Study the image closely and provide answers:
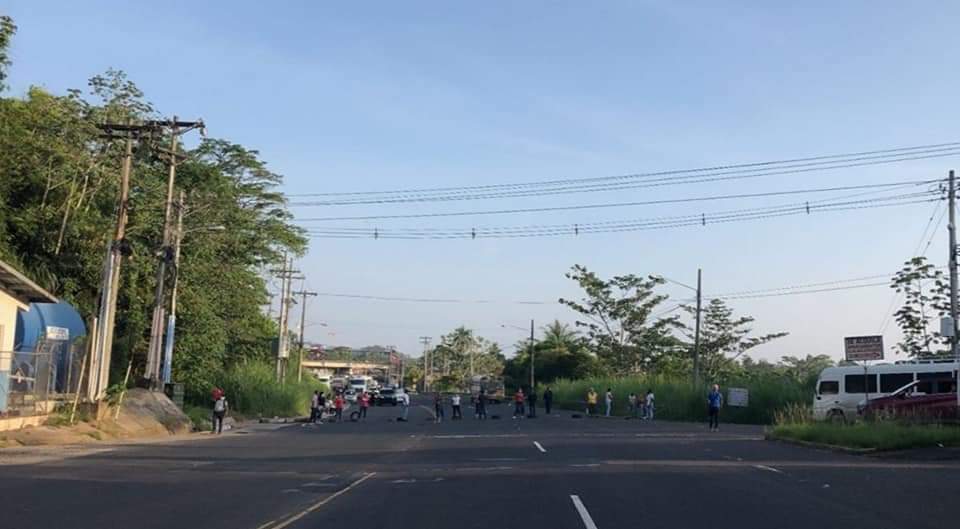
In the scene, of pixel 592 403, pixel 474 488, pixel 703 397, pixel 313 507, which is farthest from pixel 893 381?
pixel 313 507

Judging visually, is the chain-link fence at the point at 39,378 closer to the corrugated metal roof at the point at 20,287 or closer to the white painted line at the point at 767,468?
the corrugated metal roof at the point at 20,287

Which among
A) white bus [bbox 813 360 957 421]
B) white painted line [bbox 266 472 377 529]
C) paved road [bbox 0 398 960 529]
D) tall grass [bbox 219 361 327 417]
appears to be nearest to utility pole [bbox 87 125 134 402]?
paved road [bbox 0 398 960 529]

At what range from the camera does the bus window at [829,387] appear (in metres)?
38.7

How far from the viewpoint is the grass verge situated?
23.8 metres

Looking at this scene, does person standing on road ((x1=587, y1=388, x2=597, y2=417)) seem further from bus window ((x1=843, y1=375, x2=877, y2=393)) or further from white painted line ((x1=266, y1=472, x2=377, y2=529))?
white painted line ((x1=266, y1=472, x2=377, y2=529))

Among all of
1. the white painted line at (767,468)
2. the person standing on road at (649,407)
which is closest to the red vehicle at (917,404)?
the white painted line at (767,468)

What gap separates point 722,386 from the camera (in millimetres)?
53938

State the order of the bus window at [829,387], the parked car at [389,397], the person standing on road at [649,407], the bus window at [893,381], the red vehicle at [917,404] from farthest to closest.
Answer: the parked car at [389,397] → the person standing on road at [649,407] → the bus window at [829,387] → the bus window at [893,381] → the red vehicle at [917,404]

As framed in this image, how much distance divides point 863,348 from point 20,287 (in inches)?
1122

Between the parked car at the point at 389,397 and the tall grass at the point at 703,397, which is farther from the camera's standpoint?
the parked car at the point at 389,397

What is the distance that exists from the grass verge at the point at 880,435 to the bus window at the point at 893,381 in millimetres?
10083

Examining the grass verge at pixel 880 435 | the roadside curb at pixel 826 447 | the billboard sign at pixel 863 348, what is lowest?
the roadside curb at pixel 826 447

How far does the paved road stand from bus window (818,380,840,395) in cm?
1307

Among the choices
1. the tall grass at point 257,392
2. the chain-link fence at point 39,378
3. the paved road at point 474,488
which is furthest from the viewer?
the tall grass at point 257,392
